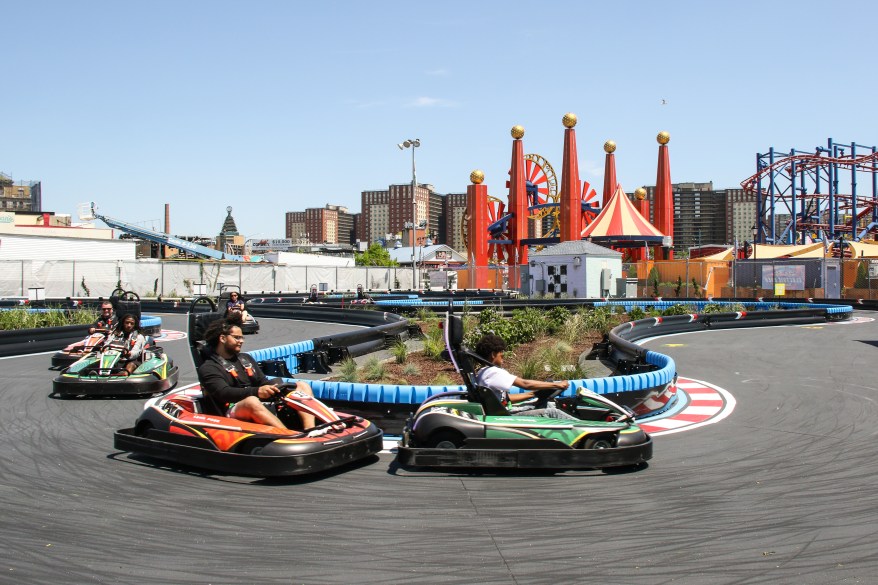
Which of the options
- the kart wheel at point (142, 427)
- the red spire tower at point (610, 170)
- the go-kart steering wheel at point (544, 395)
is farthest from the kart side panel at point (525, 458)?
the red spire tower at point (610, 170)

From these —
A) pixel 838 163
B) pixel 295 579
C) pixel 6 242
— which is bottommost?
pixel 295 579

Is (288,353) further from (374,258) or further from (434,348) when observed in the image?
(374,258)

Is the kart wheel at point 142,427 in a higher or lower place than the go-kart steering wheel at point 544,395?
lower

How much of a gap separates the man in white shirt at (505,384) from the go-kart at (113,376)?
17.7ft

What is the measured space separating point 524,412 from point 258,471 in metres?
2.40

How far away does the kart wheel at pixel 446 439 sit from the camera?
21.9ft

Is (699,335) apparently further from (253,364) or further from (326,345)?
(253,364)

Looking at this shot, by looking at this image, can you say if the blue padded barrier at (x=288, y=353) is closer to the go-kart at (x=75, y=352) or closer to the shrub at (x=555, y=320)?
the go-kart at (x=75, y=352)

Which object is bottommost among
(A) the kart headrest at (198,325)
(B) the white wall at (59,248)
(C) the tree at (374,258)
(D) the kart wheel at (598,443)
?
(D) the kart wheel at (598,443)

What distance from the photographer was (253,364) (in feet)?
24.9

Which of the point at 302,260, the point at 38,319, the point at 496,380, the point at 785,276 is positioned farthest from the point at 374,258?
the point at 496,380

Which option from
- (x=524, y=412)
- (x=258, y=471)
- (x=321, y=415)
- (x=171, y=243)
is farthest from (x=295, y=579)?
(x=171, y=243)

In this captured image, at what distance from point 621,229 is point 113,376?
Answer: 136 feet

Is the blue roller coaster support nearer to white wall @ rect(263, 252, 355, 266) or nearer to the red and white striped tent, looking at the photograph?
white wall @ rect(263, 252, 355, 266)
